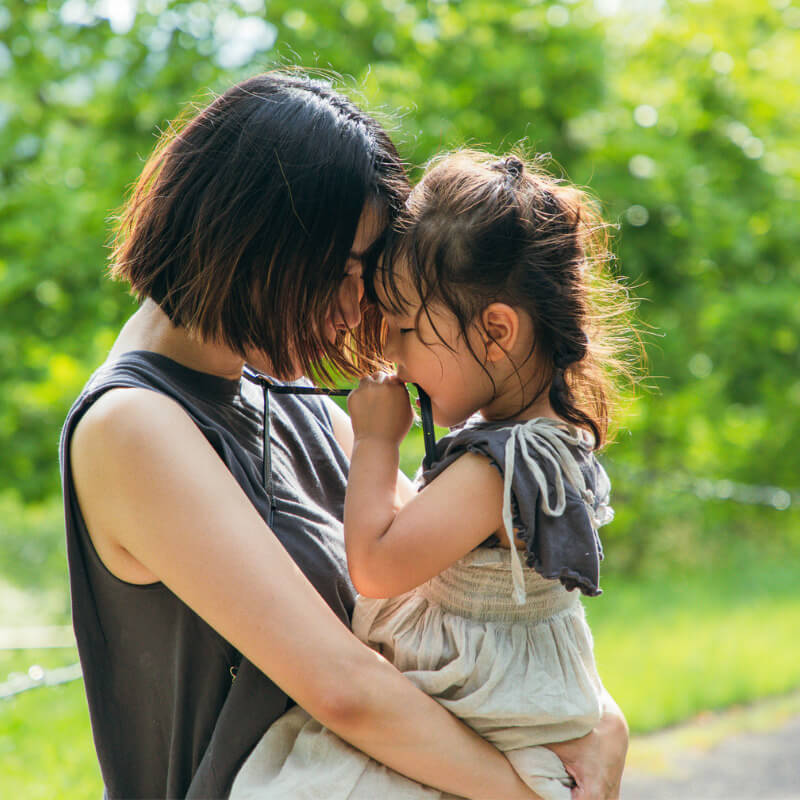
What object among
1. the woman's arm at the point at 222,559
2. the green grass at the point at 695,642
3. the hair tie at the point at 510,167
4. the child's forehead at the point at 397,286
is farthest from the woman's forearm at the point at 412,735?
the green grass at the point at 695,642

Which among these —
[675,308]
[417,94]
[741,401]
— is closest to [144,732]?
[417,94]

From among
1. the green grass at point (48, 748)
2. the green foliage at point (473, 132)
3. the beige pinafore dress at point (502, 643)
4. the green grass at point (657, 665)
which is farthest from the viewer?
the green foliage at point (473, 132)

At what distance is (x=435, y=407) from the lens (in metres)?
1.67

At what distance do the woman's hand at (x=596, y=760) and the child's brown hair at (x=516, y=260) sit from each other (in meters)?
0.48

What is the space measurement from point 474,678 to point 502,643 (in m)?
0.07

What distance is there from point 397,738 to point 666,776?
269cm

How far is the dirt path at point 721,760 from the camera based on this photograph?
3.53m

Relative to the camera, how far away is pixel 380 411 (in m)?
1.60

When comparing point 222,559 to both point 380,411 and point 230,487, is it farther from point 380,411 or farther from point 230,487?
point 380,411

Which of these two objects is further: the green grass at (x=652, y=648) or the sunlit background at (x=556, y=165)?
the sunlit background at (x=556, y=165)

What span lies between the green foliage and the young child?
3.32 meters

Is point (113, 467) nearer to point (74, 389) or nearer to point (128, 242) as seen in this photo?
point (128, 242)

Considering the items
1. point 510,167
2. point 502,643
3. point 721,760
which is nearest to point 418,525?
point 502,643

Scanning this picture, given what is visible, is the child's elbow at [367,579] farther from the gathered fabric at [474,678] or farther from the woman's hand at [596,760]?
the woman's hand at [596,760]
